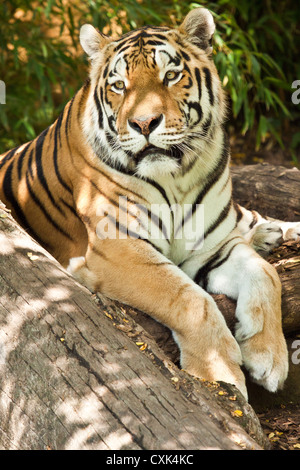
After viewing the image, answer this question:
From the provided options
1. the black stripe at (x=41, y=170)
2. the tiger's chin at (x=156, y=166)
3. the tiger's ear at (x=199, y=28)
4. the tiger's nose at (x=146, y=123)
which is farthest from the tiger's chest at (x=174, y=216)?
the tiger's ear at (x=199, y=28)

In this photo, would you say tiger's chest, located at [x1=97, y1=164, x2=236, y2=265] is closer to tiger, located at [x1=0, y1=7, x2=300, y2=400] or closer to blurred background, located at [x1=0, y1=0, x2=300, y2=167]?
tiger, located at [x1=0, y1=7, x2=300, y2=400]

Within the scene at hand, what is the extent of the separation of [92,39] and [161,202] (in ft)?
3.17

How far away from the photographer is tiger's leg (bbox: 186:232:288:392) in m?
2.86

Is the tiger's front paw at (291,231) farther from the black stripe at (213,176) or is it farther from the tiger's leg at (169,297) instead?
the tiger's leg at (169,297)

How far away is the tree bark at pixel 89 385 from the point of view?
2.08m

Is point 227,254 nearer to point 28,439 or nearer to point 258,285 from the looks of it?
point 258,285

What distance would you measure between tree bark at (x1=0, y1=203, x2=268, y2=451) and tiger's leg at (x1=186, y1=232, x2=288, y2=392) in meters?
0.40

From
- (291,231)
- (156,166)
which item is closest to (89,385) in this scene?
(156,166)

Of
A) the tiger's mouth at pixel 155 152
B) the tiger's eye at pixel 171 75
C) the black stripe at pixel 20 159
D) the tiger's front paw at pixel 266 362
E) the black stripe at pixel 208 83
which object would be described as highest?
the tiger's eye at pixel 171 75

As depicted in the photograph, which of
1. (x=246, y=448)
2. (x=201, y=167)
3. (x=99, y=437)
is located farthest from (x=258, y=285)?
(x=99, y=437)

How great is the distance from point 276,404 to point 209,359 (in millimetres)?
530

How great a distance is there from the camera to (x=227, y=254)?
349cm

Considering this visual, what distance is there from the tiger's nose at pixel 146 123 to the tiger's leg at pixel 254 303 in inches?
35.1

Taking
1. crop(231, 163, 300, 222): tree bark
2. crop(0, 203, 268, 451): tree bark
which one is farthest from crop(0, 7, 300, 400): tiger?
crop(231, 163, 300, 222): tree bark
